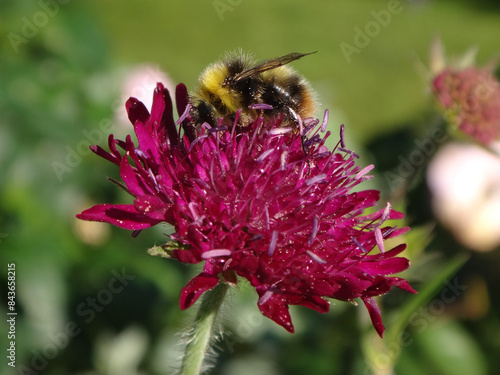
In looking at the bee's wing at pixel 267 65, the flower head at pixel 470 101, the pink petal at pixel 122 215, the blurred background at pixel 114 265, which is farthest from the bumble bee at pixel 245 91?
the flower head at pixel 470 101

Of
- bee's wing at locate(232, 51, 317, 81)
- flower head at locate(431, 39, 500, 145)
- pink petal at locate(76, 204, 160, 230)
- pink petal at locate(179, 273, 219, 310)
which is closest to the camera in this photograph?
pink petal at locate(179, 273, 219, 310)

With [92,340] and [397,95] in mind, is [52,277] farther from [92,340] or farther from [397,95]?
[397,95]

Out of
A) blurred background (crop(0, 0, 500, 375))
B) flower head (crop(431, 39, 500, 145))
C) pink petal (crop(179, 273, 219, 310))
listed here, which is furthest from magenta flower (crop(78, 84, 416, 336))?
flower head (crop(431, 39, 500, 145))

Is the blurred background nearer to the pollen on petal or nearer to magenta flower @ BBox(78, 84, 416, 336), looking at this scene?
magenta flower @ BBox(78, 84, 416, 336)

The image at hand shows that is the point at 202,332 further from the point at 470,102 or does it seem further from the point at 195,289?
the point at 470,102

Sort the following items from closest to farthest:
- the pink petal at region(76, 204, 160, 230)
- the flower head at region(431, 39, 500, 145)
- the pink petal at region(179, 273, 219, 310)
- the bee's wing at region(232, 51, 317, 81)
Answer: the pink petal at region(179, 273, 219, 310) < the pink petal at region(76, 204, 160, 230) < the bee's wing at region(232, 51, 317, 81) < the flower head at region(431, 39, 500, 145)

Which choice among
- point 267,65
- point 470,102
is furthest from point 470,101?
point 267,65
